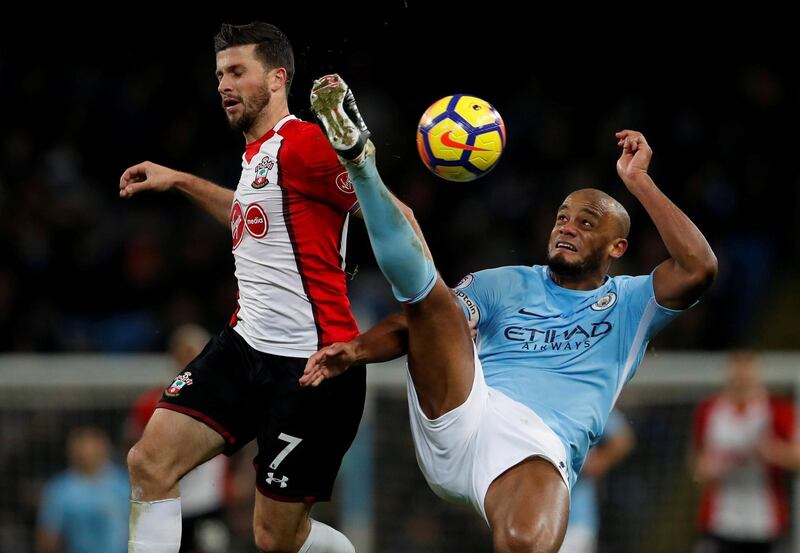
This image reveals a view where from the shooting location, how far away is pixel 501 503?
5.39 metres

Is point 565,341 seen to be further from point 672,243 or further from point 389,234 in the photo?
point 389,234

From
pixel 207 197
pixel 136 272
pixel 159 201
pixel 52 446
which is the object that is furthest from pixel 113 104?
pixel 207 197

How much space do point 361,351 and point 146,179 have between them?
1369mm

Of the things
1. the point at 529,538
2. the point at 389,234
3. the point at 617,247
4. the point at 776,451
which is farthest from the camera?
the point at 776,451

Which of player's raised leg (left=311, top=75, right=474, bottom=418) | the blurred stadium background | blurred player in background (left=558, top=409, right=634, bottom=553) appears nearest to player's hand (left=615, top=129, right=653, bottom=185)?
player's raised leg (left=311, top=75, right=474, bottom=418)

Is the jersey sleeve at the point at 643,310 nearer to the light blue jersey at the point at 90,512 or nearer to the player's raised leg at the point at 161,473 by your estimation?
the player's raised leg at the point at 161,473

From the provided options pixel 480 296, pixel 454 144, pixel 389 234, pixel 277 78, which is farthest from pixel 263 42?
pixel 480 296

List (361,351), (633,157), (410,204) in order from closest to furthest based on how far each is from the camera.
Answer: (361,351) → (633,157) → (410,204)

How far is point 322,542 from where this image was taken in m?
5.64

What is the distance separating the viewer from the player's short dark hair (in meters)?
5.50

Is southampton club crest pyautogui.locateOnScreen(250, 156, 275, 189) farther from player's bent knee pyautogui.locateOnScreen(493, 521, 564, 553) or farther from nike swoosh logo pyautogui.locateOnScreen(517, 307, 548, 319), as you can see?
player's bent knee pyautogui.locateOnScreen(493, 521, 564, 553)

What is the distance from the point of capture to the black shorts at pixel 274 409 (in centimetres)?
537

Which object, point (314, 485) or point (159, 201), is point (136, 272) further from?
point (314, 485)

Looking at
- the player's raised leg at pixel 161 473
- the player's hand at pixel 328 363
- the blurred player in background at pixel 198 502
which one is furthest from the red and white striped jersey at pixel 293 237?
the blurred player in background at pixel 198 502
